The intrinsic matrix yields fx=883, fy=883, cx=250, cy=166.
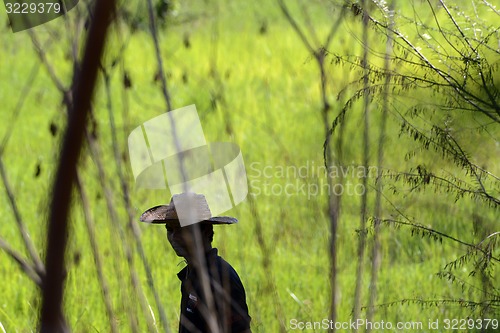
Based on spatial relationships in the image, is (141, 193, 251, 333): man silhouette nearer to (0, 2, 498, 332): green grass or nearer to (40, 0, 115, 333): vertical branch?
(0, 2, 498, 332): green grass

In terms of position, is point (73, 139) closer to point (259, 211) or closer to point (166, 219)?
point (166, 219)

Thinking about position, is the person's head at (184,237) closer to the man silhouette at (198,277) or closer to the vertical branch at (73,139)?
the man silhouette at (198,277)

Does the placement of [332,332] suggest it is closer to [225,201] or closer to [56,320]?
[56,320]

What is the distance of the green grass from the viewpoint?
446 centimetres

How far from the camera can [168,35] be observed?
32.9 ft

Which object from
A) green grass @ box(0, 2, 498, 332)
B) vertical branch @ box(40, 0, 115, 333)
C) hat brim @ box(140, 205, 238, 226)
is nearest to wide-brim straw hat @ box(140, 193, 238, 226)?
hat brim @ box(140, 205, 238, 226)

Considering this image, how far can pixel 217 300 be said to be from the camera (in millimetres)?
2613

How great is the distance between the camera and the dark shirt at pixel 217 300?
262 cm

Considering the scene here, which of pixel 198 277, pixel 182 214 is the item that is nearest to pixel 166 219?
pixel 182 214

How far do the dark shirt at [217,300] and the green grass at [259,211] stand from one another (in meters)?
0.10

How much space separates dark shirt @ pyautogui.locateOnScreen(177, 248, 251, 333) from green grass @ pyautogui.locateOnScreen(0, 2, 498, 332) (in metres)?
0.10

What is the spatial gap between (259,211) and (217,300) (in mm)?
3439

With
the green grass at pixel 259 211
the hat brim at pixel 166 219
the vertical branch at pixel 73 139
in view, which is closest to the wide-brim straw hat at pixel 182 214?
the hat brim at pixel 166 219

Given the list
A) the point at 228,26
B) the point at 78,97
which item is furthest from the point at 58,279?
the point at 228,26
